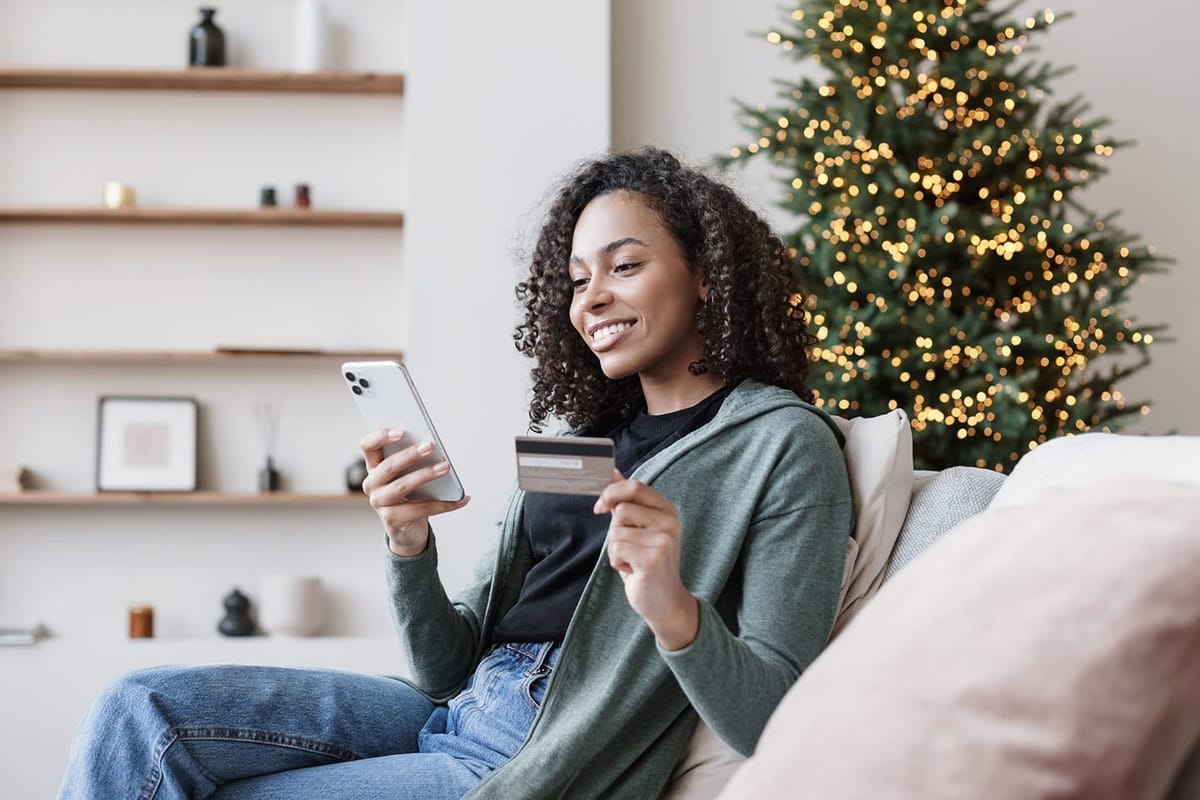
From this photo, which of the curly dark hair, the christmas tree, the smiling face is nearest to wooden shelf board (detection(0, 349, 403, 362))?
the christmas tree

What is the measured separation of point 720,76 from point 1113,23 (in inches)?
47.1

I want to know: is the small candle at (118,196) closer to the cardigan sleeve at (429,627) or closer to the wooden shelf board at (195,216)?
the wooden shelf board at (195,216)

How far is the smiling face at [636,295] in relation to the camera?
64.5 inches

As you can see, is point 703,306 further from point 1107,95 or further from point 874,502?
point 1107,95

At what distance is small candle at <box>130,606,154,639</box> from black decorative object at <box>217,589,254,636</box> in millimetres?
185

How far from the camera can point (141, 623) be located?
3430mm

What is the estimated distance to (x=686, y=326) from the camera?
1.66 m

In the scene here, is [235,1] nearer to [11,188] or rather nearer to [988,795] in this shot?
[11,188]

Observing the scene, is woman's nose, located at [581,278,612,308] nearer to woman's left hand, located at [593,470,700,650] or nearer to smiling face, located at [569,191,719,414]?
smiling face, located at [569,191,719,414]

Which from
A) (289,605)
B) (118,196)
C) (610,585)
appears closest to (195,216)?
(118,196)

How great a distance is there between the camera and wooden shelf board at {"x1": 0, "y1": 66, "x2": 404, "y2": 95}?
3516 millimetres

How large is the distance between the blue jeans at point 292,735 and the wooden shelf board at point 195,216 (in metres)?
2.14

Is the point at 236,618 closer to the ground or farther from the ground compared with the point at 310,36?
closer to the ground

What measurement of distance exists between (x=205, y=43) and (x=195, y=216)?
50 centimetres
